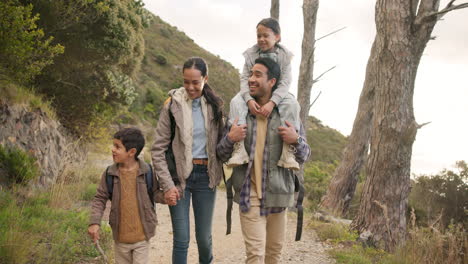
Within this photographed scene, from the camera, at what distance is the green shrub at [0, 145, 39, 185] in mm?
6238

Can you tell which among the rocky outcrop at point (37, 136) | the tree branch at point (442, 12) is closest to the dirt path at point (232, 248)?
the rocky outcrop at point (37, 136)

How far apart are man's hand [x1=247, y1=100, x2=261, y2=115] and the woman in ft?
0.90

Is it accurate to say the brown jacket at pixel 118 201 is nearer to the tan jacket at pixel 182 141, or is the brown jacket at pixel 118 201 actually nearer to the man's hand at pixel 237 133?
the tan jacket at pixel 182 141

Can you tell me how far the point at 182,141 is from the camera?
11.0 feet

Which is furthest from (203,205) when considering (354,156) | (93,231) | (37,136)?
(354,156)

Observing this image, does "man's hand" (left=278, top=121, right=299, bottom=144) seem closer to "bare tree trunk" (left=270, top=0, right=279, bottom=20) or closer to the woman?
the woman

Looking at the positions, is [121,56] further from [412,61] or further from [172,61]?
[172,61]

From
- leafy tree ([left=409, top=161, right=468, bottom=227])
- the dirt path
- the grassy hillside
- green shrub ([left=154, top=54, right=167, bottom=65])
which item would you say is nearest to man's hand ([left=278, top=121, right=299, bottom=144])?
the dirt path

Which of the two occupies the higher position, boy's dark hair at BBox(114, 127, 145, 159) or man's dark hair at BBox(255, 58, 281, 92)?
man's dark hair at BBox(255, 58, 281, 92)

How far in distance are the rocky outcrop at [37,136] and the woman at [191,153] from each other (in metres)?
3.94

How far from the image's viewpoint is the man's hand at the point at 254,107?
335cm

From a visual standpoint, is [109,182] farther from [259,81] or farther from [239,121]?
[259,81]

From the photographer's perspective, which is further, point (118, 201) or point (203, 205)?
point (203, 205)

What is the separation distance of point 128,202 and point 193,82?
3.58 ft
